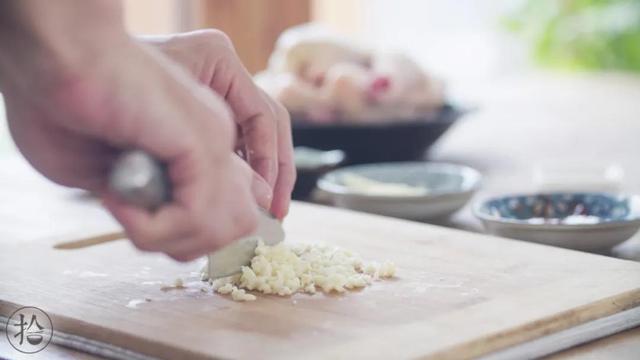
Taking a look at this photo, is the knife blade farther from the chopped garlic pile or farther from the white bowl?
the white bowl

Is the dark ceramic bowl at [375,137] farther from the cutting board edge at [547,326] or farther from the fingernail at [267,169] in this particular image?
the cutting board edge at [547,326]

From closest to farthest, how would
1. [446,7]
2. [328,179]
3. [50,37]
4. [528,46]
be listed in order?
[50,37] < [328,179] < [528,46] < [446,7]

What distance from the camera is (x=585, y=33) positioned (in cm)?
513

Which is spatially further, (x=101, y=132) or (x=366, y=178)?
(x=366, y=178)

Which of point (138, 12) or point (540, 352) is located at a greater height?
point (540, 352)

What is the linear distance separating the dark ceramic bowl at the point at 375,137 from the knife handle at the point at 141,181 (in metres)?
1.24

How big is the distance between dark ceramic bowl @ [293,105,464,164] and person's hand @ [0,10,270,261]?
117 cm

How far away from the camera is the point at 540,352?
3.57ft

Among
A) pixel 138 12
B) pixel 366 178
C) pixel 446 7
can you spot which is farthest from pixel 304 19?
pixel 446 7

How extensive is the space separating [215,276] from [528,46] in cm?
417

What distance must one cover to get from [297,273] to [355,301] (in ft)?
0.31

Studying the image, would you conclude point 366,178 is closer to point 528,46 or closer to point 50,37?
point 50,37

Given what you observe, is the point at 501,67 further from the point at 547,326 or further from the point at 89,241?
the point at 547,326

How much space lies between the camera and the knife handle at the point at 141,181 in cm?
86
